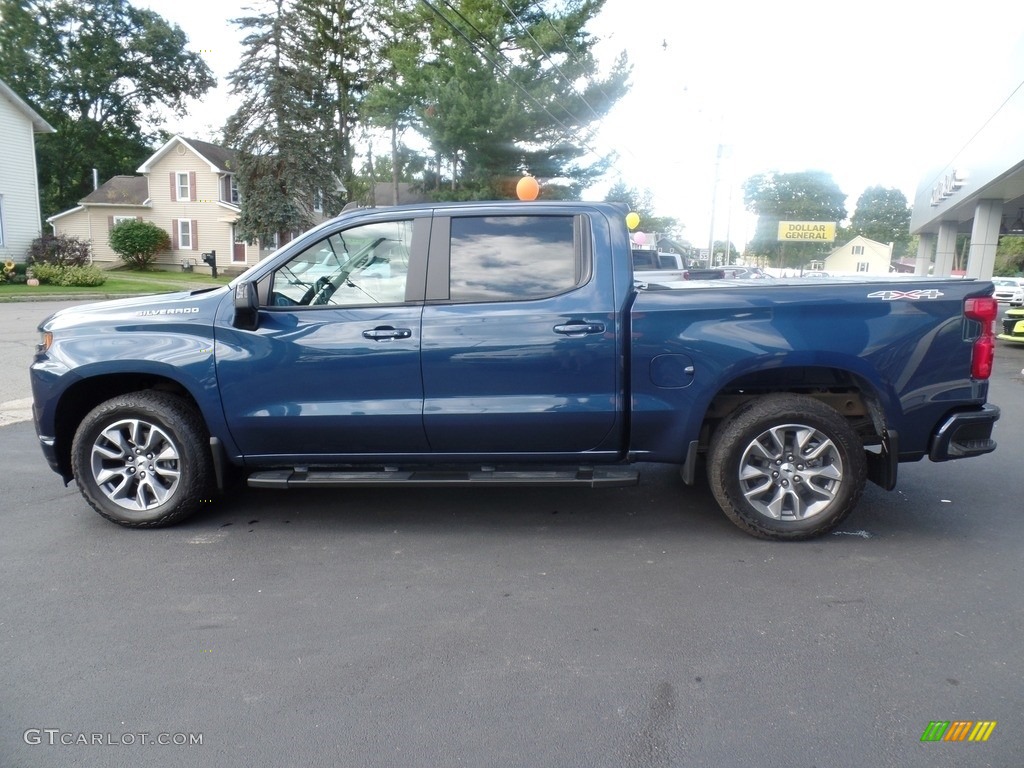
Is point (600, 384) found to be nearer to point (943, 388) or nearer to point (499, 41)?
point (943, 388)

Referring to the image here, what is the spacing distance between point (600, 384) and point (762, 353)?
92 centimetres

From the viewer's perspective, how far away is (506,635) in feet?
11.7

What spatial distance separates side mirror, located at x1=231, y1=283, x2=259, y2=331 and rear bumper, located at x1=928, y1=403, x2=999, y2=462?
4.01m

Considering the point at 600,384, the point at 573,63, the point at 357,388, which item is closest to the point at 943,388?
the point at 600,384

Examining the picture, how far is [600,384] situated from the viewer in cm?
453

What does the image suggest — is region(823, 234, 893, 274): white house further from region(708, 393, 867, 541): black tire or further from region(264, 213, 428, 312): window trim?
region(264, 213, 428, 312): window trim

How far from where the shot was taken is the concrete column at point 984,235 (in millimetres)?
24297

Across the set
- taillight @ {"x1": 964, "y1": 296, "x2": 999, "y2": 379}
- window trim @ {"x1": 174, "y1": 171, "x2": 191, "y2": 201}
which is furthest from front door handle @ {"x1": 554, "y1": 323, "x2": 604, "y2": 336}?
window trim @ {"x1": 174, "y1": 171, "x2": 191, "y2": 201}

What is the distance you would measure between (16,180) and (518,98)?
63.7 feet

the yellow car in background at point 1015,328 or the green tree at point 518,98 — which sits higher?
the green tree at point 518,98

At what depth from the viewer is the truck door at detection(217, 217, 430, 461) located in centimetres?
457

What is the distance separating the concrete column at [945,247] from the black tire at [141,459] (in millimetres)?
35973

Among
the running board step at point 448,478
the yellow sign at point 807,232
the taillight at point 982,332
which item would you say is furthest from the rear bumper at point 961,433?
the yellow sign at point 807,232

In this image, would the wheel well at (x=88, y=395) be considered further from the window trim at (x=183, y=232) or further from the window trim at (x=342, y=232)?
the window trim at (x=183, y=232)
